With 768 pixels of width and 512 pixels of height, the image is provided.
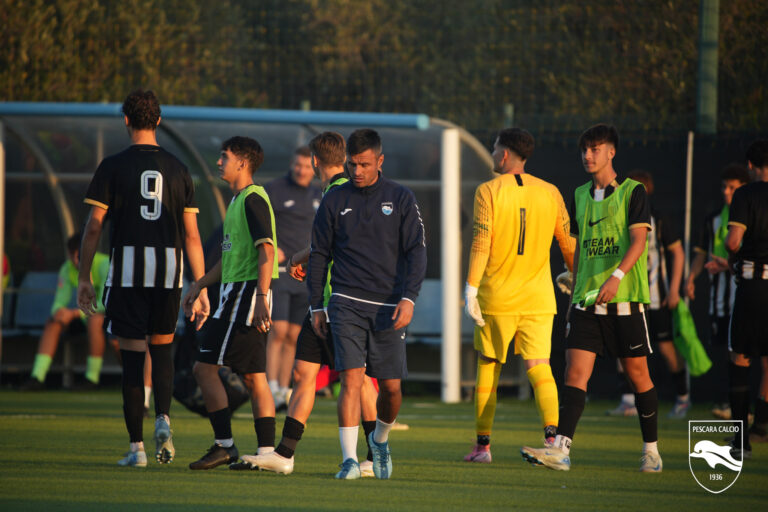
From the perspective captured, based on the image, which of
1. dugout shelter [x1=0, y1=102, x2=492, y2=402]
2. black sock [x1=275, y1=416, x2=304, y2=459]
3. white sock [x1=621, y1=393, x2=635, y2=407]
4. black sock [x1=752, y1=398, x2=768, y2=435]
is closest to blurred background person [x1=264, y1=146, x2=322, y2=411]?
dugout shelter [x1=0, y1=102, x2=492, y2=402]

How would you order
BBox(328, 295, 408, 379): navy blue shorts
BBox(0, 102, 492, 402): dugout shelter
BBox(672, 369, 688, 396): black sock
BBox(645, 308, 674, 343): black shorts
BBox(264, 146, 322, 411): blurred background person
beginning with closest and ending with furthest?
BBox(328, 295, 408, 379): navy blue shorts
BBox(264, 146, 322, 411): blurred background person
BBox(645, 308, 674, 343): black shorts
BBox(672, 369, 688, 396): black sock
BBox(0, 102, 492, 402): dugout shelter

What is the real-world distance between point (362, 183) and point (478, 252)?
1142 mm

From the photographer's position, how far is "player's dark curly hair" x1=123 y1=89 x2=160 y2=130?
645 cm

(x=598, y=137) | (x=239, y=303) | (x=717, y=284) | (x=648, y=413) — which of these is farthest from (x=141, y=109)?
(x=717, y=284)

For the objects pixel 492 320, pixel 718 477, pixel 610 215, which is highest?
pixel 610 215

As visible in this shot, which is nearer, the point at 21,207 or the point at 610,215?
the point at 610,215

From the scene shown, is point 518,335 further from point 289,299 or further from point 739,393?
point 289,299

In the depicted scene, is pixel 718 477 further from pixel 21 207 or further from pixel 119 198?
pixel 21 207

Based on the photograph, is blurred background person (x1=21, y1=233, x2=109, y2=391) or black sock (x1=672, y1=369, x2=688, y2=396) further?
blurred background person (x1=21, y1=233, x2=109, y2=391)

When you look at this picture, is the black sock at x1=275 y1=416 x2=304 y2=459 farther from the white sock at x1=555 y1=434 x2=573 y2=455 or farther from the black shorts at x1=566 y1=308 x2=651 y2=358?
the black shorts at x1=566 y1=308 x2=651 y2=358

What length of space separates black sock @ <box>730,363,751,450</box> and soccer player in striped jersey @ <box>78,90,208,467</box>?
3.62 metres

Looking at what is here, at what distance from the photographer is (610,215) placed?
6.70 metres

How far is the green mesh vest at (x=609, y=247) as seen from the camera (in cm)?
666

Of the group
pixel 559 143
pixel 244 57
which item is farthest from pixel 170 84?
pixel 559 143
